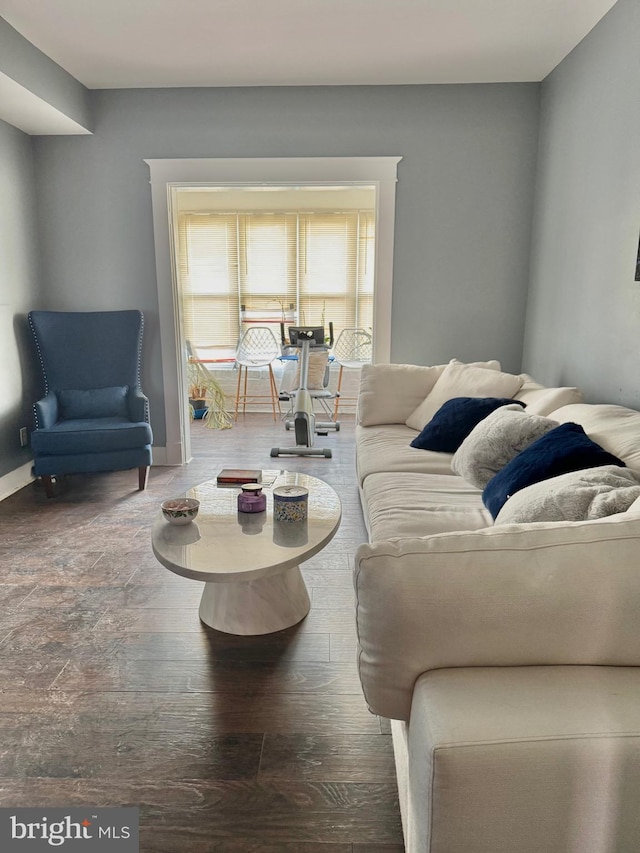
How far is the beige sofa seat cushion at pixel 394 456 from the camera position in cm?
283

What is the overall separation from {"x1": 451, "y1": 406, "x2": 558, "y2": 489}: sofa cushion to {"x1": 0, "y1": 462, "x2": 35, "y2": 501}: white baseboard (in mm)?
2949

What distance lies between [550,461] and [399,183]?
2.79m

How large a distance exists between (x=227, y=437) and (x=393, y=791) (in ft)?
14.1

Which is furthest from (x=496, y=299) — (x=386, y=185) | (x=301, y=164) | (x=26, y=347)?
(x=26, y=347)

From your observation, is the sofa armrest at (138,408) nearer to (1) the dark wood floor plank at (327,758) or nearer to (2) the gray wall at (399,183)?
(2) the gray wall at (399,183)

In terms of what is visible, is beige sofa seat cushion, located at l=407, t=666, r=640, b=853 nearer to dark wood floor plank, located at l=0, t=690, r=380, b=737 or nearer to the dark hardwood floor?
the dark hardwood floor

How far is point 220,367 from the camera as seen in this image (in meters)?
6.87

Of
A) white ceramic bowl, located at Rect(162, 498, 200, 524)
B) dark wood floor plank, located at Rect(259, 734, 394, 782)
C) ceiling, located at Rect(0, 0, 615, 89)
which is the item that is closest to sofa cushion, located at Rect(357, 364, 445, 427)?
white ceramic bowl, located at Rect(162, 498, 200, 524)

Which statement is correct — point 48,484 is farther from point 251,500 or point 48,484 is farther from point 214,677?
point 214,677

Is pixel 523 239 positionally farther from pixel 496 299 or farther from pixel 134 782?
pixel 134 782

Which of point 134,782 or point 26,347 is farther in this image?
point 26,347

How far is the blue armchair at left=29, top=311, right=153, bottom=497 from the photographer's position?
3.77m

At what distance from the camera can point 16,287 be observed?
13.1 feet

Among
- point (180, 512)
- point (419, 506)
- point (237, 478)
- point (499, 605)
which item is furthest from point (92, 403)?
point (499, 605)
